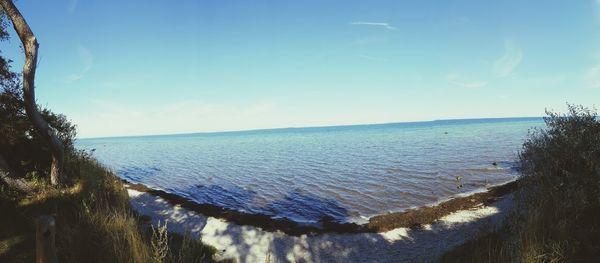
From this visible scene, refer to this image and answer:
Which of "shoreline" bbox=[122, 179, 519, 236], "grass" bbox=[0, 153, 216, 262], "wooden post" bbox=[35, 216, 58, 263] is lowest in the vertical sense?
"shoreline" bbox=[122, 179, 519, 236]

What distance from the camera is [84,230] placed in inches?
333

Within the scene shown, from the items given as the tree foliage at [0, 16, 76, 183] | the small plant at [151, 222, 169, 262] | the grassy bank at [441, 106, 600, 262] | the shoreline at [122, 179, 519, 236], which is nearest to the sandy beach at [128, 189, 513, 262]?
the shoreline at [122, 179, 519, 236]

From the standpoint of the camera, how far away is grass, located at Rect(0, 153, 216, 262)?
7348mm

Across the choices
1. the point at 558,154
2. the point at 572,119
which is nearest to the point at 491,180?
the point at 572,119

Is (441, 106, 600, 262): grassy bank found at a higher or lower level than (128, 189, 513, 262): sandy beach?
higher

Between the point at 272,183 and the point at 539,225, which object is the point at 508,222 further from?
the point at 272,183

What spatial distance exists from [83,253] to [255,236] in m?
6.53

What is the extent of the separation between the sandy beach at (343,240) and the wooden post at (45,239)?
5.76m

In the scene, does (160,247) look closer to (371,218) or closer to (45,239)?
(45,239)

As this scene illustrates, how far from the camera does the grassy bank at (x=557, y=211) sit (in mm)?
6676

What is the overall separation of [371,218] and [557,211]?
848 centimetres

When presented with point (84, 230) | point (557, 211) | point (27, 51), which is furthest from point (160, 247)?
point (557, 211)

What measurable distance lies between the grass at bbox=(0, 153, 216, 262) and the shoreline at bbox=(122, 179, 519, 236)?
4.32 meters

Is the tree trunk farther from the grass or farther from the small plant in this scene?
the small plant
